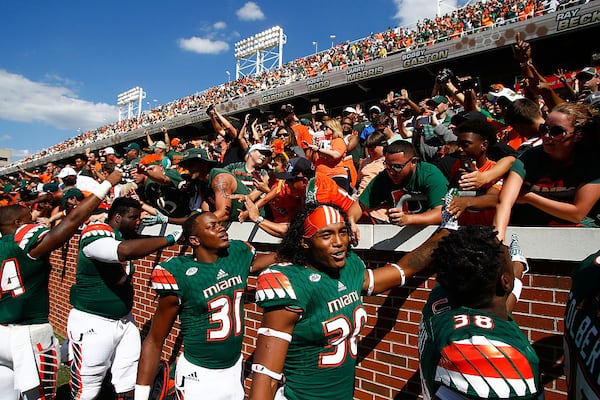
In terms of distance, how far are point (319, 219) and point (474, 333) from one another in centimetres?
115

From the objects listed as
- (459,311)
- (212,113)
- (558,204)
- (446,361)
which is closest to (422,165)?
(558,204)

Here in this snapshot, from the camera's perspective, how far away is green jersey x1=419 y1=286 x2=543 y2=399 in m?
1.51

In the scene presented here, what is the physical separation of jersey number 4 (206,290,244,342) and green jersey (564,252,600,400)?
95.2 inches

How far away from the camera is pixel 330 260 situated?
2453 mm

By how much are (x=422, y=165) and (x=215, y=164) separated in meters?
2.77

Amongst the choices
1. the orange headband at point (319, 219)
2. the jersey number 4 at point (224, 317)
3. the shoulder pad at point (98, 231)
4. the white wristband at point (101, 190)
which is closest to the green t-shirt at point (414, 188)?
the orange headband at point (319, 219)

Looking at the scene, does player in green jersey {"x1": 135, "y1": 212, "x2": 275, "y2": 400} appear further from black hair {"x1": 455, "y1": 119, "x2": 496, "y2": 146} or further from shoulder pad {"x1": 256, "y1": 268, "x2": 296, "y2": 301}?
black hair {"x1": 455, "y1": 119, "x2": 496, "y2": 146}

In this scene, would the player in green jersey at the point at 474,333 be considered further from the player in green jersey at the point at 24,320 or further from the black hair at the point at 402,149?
the player in green jersey at the point at 24,320

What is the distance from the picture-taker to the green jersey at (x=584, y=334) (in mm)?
1305

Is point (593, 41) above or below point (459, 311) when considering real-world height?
above

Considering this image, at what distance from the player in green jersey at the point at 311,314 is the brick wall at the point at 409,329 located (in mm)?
785

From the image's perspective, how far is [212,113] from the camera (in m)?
7.24

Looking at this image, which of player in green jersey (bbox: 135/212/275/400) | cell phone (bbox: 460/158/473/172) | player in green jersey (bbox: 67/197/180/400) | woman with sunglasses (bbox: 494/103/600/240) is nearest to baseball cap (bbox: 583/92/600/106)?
woman with sunglasses (bbox: 494/103/600/240)

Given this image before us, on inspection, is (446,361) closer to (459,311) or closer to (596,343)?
(459,311)
